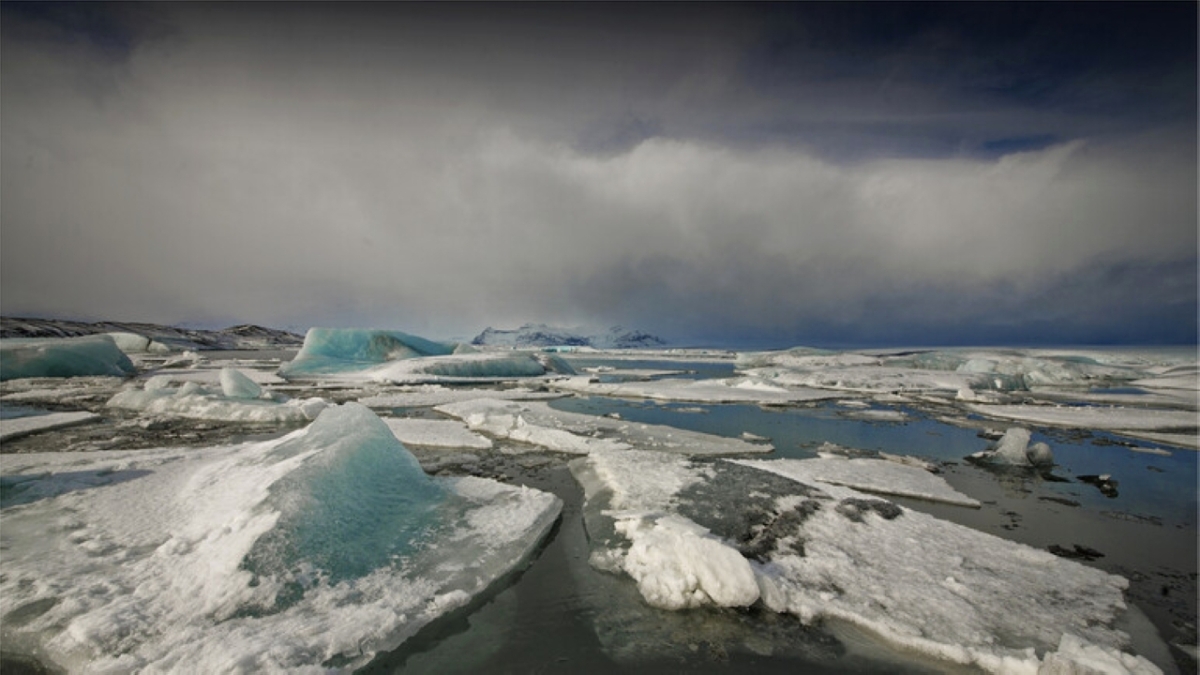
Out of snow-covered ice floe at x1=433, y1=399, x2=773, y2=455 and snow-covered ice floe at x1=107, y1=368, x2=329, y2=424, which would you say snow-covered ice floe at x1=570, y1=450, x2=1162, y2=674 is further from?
snow-covered ice floe at x1=107, y1=368, x2=329, y2=424

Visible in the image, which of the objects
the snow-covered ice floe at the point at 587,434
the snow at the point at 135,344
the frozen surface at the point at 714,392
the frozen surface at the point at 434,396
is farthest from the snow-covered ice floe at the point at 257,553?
the snow at the point at 135,344

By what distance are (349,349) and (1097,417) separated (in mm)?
31689

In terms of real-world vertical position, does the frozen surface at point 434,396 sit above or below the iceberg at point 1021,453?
below

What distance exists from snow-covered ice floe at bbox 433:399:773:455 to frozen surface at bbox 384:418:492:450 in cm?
54

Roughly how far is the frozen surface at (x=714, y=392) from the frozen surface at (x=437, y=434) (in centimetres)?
873

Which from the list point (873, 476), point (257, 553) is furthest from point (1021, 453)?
point (257, 553)

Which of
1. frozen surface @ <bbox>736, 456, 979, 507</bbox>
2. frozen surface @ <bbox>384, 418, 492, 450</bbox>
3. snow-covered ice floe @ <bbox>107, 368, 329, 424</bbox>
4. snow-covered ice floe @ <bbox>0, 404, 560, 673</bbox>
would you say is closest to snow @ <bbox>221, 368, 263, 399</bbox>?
snow-covered ice floe @ <bbox>107, 368, 329, 424</bbox>

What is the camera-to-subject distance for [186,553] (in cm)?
399

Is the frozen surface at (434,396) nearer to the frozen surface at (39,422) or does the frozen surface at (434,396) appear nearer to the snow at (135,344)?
the frozen surface at (39,422)

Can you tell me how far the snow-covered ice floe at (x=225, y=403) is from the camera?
38.2ft

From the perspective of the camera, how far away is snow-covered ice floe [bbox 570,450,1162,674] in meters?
3.22

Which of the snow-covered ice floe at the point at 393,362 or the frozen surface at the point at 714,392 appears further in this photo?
the snow-covered ice floe at the point at 393,362

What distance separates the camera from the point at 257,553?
3.70 m

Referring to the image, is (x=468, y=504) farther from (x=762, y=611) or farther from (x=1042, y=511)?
(x=1042, y=511)
